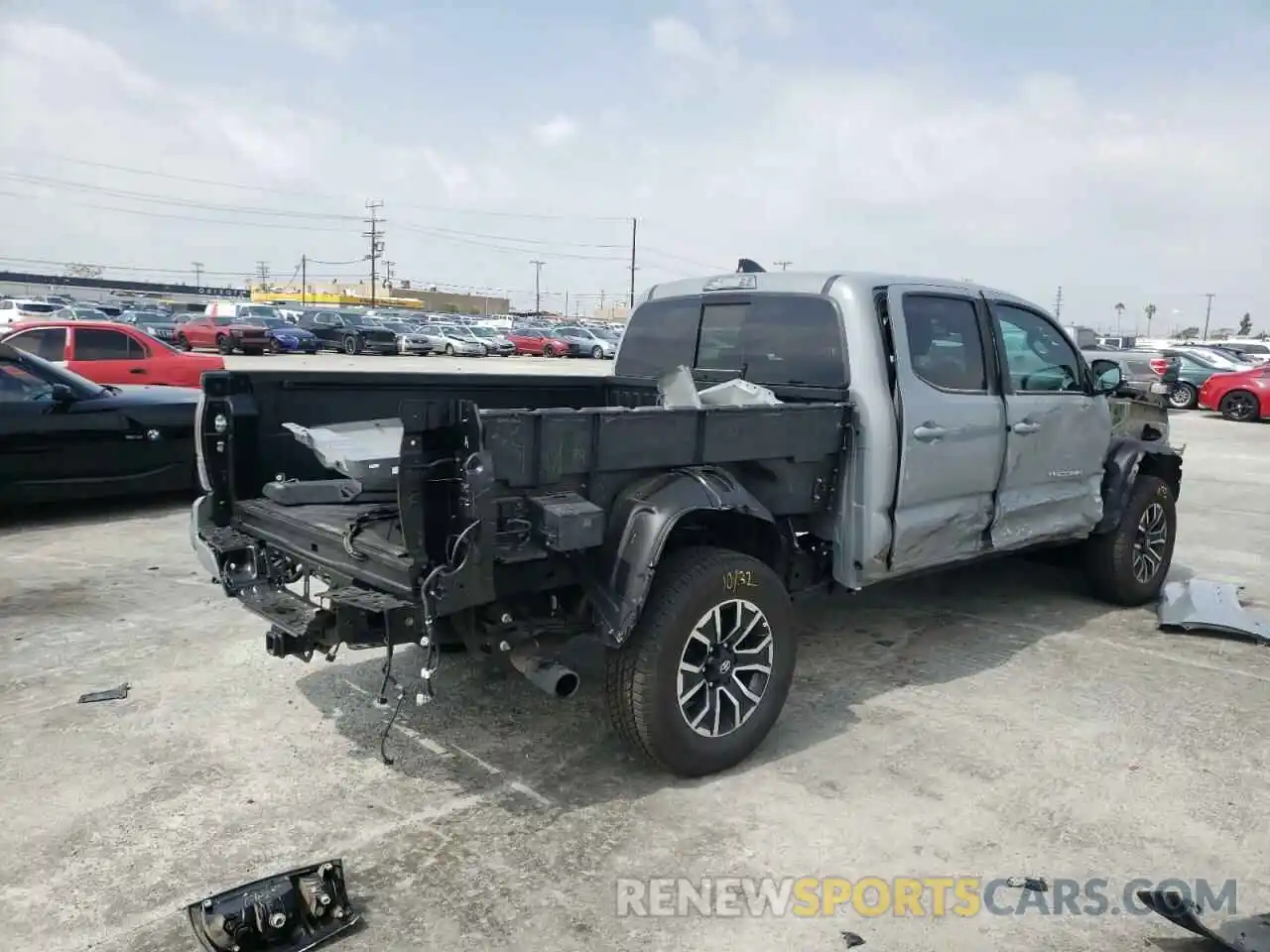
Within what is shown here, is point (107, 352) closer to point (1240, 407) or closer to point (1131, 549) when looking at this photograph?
point (1131, 549)

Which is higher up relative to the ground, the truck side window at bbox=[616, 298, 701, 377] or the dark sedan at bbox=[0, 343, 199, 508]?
the truck side window at bbox=[616, 298, 701, 377]

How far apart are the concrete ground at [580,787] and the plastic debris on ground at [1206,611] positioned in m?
0.14

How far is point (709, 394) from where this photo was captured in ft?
14.8

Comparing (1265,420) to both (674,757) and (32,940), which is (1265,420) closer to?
(674,757)

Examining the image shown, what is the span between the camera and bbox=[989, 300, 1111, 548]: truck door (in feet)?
16.8

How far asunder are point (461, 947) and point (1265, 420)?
23.8 meters

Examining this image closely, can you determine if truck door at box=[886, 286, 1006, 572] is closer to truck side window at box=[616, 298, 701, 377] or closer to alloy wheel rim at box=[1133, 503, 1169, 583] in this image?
truck side window at box=[616, 298, 701, 377]

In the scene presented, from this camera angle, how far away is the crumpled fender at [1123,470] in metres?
5.98

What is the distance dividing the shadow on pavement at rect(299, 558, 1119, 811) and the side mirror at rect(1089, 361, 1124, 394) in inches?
56.9

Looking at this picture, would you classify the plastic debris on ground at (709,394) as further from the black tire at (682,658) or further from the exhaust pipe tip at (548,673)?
the exhaust pipe tip at (548,673)

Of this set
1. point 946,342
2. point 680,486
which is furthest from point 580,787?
point 946,342

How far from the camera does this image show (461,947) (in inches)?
107

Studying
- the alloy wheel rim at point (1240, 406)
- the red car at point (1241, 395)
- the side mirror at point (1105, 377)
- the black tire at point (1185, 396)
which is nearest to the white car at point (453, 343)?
the black tire at point (1185, 396)

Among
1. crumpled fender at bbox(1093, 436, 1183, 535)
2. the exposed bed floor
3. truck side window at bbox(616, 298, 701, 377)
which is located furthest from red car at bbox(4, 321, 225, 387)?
crumpled fender at bbox(1093, 436, 1183, 535)
